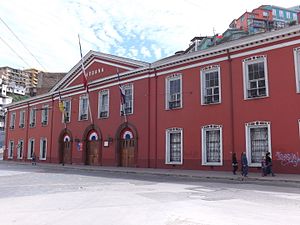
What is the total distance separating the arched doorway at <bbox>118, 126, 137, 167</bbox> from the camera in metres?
28.0

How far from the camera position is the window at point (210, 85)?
23.0 m

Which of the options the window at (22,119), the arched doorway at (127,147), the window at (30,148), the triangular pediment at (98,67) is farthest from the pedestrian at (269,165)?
the window at (22,119)

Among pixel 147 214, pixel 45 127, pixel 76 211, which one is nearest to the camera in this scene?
pixel 147 214

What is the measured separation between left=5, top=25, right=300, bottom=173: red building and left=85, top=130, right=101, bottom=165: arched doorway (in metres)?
0.10

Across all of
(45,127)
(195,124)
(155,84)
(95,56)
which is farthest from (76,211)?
(45,127)

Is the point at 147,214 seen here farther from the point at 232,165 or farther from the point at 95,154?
the point at 95,154

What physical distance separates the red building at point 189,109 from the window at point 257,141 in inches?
2.4

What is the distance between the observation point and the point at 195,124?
23.7 meters

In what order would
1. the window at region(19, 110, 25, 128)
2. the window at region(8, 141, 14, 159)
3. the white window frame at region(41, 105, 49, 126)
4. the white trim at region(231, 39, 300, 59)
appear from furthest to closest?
the window at region(8, 141, 14, 159)
the window at region(19, 110, 25, 128)
the white window frame at region(41, 105, 49, 126)
the white trim at region(231, 39, 300, 59)

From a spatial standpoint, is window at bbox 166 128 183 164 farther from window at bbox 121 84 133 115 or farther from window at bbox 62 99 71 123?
window at bbox 62 99 71 123

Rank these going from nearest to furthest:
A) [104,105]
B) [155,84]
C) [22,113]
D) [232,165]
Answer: [232,165], [155,84], [104,105], [22,113]

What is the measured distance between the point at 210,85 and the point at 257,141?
5224 mm

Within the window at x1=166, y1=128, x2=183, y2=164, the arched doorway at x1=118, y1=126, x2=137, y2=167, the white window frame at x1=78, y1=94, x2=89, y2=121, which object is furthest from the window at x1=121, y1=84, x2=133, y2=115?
the white window frame at x1=78, y1=94, x2=89, y2=121

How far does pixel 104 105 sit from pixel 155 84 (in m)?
6.92
